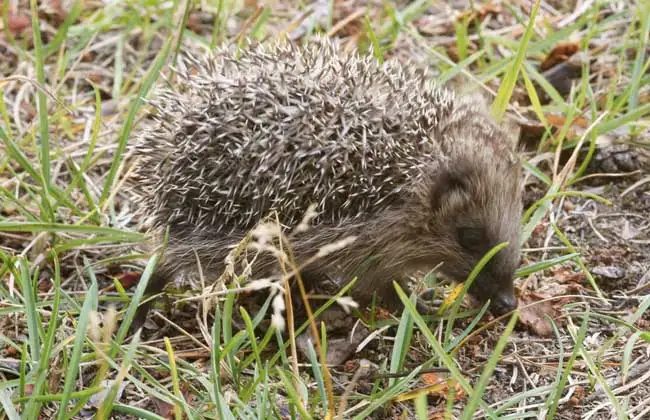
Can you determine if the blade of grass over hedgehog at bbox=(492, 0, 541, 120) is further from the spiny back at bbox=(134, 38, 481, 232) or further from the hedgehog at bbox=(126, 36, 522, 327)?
the spiny back at bbox=(134, 38, 481, 232)

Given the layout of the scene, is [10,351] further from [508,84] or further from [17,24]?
[17,24]

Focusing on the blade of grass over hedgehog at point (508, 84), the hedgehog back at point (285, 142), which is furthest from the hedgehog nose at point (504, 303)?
the blade of grass over hedgehog at point (508, 84)

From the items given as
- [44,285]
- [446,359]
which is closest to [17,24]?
[44,285]

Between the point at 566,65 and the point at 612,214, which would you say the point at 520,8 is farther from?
the point at 612,214

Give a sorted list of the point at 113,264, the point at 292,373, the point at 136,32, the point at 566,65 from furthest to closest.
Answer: the point at 136,32, the point at 566,65, the point at 113,264, the point at 292,373

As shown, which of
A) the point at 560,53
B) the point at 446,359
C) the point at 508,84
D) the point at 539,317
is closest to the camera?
the point at 446,359

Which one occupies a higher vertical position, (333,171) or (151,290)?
(333,171)

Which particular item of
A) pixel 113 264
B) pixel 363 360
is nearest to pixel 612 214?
pixel 363 360

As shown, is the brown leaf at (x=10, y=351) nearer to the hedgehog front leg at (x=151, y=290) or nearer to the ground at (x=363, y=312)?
the ground at (x=363, y=312)
